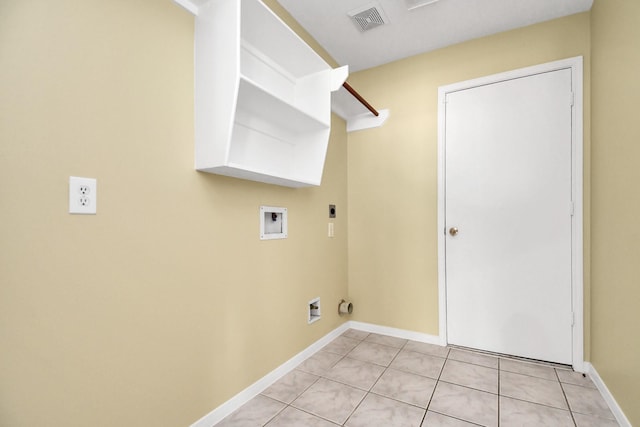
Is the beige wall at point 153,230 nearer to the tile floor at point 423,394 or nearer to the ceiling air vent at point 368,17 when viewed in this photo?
the tile floor at point 423,394

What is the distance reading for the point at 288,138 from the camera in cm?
204

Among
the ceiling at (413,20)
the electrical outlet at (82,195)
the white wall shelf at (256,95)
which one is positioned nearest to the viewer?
the electrical outlet at (82,195)

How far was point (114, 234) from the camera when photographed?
1118 mm

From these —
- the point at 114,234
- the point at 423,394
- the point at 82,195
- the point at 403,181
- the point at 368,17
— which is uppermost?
the point at 368,17

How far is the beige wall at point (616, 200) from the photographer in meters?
1.40

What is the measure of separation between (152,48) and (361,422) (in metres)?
2.04

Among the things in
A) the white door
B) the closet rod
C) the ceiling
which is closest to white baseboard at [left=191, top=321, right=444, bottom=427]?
the white door

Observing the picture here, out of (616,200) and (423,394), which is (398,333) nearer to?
(423,394)

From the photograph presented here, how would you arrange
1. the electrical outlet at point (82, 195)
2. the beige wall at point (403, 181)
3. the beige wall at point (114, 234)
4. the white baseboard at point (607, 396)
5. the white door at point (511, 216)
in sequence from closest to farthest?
the beige wall at point (114, 234), the electrical outlet at point (82, 195), the white baseboard at point (607, 396), the white door at point (511, 216), the beige wall at point (403, 181)

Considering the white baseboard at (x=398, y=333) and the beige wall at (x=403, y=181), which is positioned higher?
the beige wall at (x=403, y=181)

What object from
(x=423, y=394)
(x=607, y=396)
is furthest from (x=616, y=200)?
(x=423, y=394)

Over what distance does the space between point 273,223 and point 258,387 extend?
1.01m

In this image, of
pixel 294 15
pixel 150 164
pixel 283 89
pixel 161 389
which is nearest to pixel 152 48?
pixel 150 164

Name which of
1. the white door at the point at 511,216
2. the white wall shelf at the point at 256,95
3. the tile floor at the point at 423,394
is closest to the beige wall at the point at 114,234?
Result: the white wall shelf at the point at 256,95
